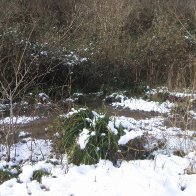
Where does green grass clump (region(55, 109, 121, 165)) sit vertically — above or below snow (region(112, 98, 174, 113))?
above

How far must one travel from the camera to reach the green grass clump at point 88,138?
22.1 ft

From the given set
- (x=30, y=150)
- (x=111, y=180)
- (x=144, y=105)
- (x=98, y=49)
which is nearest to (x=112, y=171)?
(x=111, y=180)

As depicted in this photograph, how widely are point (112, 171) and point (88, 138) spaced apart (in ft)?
2.13

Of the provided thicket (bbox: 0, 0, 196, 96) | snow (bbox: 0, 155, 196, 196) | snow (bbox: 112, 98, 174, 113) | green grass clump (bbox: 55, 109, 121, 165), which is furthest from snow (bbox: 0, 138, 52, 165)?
snow (bbox: 112, 98, 174, 113)

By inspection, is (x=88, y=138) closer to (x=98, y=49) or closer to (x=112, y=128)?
(x=112, y=128)

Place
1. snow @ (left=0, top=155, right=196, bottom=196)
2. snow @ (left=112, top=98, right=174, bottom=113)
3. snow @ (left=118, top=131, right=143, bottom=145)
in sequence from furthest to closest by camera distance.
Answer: snow @ (left=112, top=98, right=174, bottom=113) → snow @ (left=118, top=131, right=143, bottom=145) → snow @ (left=0, top=155, right=196, bottom=196)

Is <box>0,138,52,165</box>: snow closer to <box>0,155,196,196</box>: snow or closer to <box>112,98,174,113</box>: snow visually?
<box>0,155,196,196</box>: snow

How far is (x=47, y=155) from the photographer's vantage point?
23.5 feet

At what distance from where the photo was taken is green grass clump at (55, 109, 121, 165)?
6738mm

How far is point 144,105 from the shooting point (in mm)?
10242

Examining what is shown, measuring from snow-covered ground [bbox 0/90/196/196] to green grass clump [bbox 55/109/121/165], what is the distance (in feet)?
0.29

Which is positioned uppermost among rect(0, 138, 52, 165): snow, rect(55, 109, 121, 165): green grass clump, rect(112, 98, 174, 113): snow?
rect(55, 109, 121, 165): green grass clump

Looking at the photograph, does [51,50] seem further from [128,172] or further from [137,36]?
[128,172]

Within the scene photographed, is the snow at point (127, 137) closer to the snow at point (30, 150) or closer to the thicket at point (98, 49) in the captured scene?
the snow at point (30, 150)
